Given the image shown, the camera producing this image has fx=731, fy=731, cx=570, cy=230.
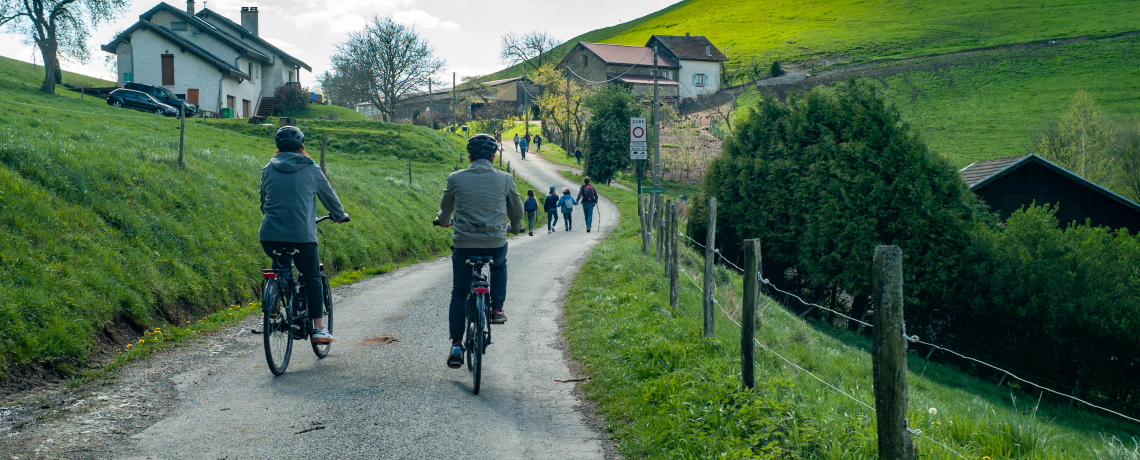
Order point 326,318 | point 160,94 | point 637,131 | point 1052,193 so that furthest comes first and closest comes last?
point 160,94, point 1052,193, point 637,131, point 326,318

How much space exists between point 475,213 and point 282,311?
1.88m

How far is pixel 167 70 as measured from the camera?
44750 mm

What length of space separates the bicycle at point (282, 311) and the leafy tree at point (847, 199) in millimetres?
15780

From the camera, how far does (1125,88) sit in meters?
70.9

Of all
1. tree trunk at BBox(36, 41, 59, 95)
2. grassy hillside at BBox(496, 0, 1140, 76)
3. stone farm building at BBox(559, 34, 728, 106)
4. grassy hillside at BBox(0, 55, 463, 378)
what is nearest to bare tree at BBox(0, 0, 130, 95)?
tree trunk at BBox(36, 41, 59, 95)

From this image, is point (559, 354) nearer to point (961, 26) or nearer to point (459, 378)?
point (459, 378)

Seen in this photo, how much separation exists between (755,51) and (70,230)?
115065 millimetres

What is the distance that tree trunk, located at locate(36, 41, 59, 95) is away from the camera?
3734 cm

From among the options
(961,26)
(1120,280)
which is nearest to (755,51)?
(961,26)

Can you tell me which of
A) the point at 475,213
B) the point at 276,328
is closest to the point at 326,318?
the point at 276,328

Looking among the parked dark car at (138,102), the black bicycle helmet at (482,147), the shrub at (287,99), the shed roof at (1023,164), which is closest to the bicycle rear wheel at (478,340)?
the black bicycle helmet at (482,147)

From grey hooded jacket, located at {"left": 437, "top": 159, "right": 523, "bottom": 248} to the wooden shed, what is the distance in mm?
28015

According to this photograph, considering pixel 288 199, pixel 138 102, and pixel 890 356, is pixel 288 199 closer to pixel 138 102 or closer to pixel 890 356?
pixel 890 356

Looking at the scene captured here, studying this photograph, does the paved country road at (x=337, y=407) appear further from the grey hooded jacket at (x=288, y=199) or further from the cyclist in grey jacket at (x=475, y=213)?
the grey hooded jacket at (x=288, y=199)
